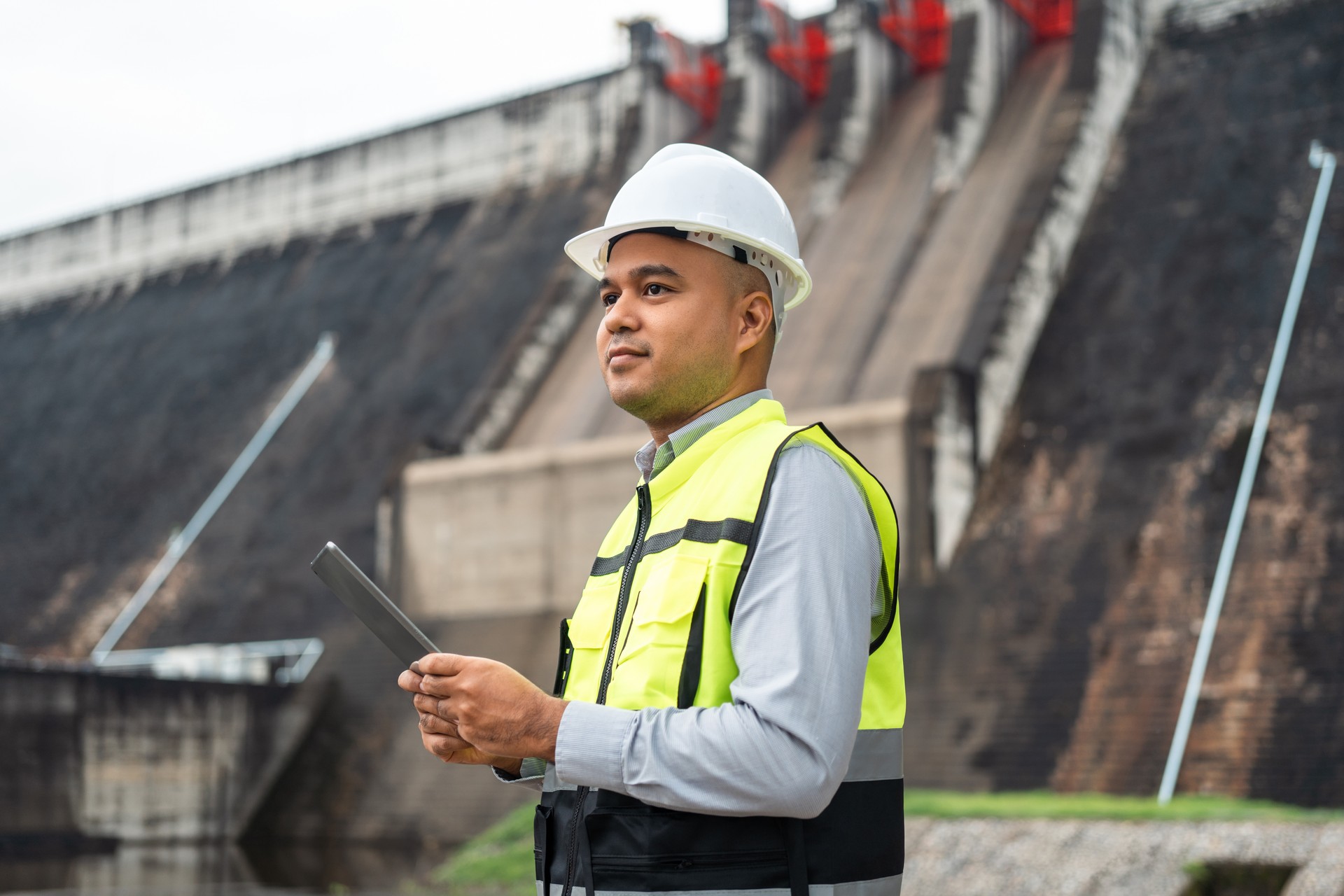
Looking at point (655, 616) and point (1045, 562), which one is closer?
point (655, 616)

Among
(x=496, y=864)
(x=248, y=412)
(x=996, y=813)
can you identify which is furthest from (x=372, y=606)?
(x=248, y=412)

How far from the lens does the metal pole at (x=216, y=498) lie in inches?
754

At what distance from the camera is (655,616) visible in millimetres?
1845

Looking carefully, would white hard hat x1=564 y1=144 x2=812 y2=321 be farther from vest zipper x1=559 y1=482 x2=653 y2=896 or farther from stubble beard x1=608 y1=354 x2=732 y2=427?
vest zipper x1=559 y1=482 x2=653 y2=896

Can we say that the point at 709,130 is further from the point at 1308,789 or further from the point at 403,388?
the point at 1308,789

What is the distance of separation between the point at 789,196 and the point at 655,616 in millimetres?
19342

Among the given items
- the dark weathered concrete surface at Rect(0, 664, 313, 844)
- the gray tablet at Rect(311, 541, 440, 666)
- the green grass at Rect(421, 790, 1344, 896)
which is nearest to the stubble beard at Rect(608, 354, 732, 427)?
the gray tablet at Rect(311, 541, 440, 666)

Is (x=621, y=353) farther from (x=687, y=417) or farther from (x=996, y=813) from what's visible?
(x=996, y=813)

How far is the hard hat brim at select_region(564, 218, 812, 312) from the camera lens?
2.03m

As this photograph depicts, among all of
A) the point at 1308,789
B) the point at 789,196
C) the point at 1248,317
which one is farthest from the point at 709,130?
the point at 1308,789

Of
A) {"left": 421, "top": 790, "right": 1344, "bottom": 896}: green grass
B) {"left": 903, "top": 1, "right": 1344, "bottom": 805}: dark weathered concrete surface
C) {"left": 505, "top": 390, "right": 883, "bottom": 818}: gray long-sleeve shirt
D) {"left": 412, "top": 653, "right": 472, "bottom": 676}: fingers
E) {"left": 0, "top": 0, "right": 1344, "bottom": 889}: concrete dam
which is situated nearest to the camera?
{"left": 505, "top": 390, "right": 883, "bottom": 818}: gray long-sleeve shirt

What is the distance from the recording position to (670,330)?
6.63 feet

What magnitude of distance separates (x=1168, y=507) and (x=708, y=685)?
11.8 metres

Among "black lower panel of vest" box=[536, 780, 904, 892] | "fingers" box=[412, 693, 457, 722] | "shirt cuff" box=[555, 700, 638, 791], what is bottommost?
"black lower panel of vest" box=[536, 780, 904, 892]
